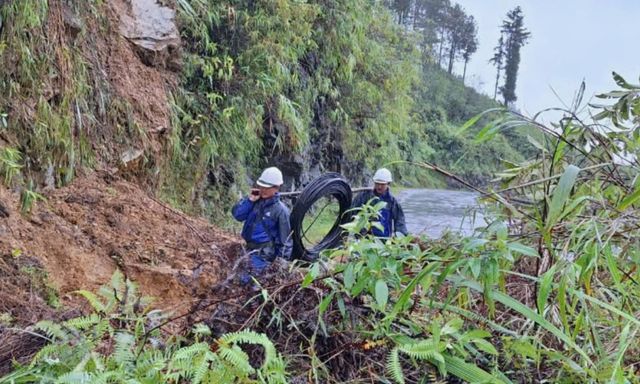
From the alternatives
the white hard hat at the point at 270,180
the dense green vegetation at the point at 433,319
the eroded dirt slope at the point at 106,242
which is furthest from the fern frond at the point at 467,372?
the white hard hat at the point at 270,180

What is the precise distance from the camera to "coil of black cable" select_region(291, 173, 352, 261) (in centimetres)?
394

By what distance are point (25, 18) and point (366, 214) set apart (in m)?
3.70

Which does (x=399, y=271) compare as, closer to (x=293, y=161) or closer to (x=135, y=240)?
(x=135, y=240)

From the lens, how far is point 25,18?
12.5 feet

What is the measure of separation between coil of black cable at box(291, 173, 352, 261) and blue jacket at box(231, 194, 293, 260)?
71 mm

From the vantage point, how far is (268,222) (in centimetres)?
405

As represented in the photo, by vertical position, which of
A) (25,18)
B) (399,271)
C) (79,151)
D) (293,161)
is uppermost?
(25,18)

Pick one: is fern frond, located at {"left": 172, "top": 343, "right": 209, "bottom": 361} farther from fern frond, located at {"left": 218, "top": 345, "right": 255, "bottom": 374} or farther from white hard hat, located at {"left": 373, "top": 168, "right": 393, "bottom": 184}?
white hard hat, located at {"left": 373, "top": 168, "right": 393, "bottom": 184}

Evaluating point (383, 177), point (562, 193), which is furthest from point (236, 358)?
point (383, 177)

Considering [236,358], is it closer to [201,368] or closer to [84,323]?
[201,368]

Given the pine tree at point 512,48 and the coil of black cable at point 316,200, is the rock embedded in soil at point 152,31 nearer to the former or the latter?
the coil of black cable at point 316,200

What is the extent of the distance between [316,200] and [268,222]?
1.89 feet

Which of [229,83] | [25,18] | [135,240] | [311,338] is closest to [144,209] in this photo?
[135,240]

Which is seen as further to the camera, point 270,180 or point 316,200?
point 316,200
